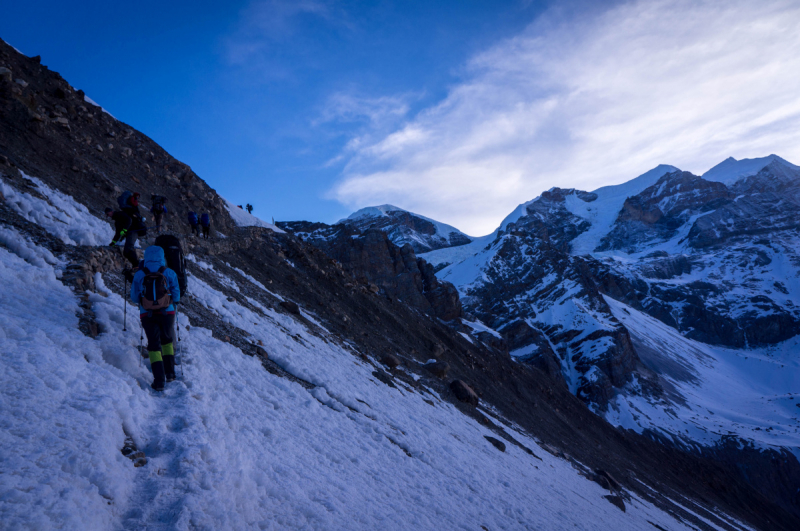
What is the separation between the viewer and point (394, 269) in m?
84.7

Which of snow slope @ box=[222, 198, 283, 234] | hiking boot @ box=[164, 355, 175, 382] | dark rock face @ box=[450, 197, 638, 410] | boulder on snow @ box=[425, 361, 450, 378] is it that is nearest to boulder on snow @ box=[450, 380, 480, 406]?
boulder on snow @ box=[425, 361, 450, 378]

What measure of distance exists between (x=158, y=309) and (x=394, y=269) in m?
78.0

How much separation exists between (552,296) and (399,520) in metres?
136

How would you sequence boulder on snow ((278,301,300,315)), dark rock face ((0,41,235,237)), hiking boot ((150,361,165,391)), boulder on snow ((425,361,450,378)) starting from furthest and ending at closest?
1. boulder on snow ((425,361,450,378))
2. boulder on snow ((278,301,300,315))
3. dark rock face ((0,41,235,237))
4. hiking boot ((150,361,165,391))

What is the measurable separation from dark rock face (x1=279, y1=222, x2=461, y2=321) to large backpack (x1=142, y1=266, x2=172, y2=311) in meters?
66.4

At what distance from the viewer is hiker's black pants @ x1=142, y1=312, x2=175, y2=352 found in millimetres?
6566

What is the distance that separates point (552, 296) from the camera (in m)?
134

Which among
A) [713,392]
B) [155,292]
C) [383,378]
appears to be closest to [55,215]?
[155,292]

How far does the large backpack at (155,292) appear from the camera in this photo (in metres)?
6.70

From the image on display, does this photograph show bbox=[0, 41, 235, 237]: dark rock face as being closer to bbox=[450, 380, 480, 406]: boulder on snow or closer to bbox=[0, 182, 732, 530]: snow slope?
bbox=[0, 182, 732, 530]: snow slope

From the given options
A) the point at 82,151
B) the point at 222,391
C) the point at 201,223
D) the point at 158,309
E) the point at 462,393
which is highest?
the point at 82,151

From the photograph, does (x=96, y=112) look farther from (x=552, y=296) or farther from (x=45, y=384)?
(x=552, y=296)

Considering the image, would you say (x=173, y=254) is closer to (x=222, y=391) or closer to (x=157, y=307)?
(x=157, y=307)

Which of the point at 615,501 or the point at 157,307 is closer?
the point at 157,307
